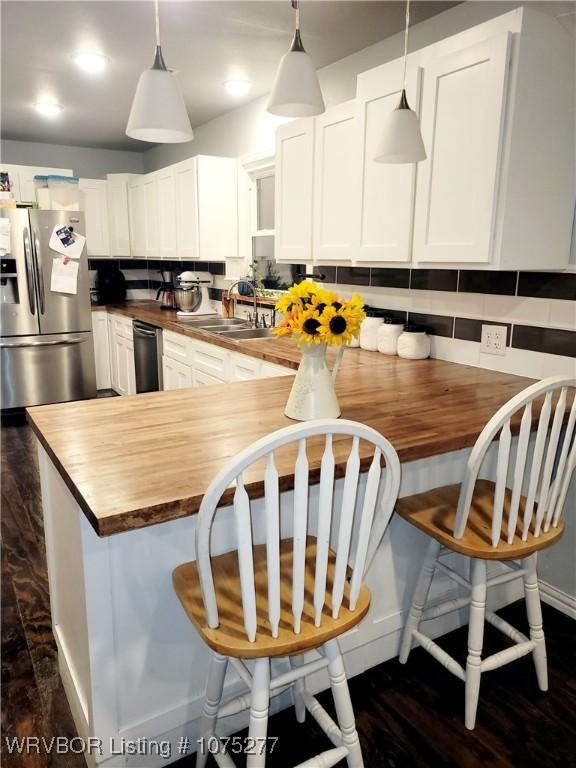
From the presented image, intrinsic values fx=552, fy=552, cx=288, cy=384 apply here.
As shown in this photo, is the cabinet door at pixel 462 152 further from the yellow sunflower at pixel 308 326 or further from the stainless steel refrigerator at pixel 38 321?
the stainless steel refrigerator at pixel 38 321

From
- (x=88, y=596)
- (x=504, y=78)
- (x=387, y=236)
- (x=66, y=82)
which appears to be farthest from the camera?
(x=66, y=82)

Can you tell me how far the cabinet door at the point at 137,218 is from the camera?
5.07 meters

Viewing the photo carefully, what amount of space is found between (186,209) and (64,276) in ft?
3.90

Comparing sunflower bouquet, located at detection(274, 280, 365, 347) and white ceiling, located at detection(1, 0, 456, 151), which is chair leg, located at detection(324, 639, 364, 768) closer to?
sunflower bouquet, located at detection(274, 280, 365, 347)

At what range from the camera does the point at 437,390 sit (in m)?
2.01

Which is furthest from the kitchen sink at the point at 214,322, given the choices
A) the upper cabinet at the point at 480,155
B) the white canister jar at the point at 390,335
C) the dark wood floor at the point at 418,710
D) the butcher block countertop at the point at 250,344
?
the dark wood floor at the point at 418,710

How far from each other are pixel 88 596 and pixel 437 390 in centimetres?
133

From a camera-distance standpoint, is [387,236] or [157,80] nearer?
[157,80]

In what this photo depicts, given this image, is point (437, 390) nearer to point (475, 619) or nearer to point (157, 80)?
point (475, 619)

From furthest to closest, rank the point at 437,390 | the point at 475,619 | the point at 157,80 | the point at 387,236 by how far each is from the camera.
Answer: the point at 387,236
the point at 437,390
the point at 475,619
the point at 157,80

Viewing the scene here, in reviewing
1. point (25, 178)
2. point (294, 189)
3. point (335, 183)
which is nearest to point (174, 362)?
point (294, 189)

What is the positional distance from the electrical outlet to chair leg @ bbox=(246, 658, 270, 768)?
1642 mm

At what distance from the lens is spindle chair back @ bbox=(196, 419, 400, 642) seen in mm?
1034

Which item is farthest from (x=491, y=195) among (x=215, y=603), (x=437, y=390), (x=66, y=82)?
(x=66, y=82)
